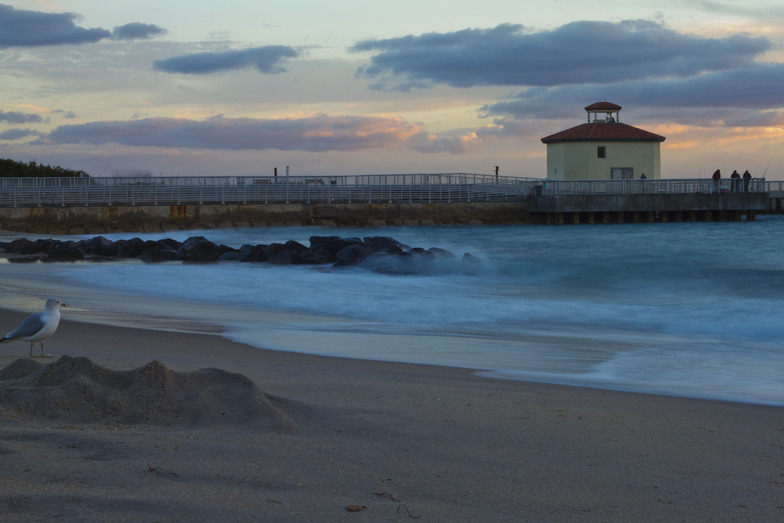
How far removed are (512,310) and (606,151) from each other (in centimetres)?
3799

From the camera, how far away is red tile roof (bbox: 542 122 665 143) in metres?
46.2

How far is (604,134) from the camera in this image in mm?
46438

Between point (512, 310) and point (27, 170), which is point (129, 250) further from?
point (27, 170)

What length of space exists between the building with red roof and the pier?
5496 mm

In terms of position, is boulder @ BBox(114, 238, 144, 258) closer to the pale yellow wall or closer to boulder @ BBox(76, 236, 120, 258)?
boulder @ BBox(76, 236, 120, 258)

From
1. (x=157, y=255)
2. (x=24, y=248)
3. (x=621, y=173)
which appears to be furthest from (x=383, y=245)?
(x=621, y=173)

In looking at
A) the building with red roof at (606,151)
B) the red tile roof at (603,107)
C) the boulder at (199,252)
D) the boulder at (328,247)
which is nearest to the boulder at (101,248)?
the boulder at (199,252)

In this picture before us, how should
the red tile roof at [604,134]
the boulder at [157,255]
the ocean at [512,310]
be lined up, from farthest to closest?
the red tile roof at [604,134], the boulder at [157,255], the ocean at [512,310]

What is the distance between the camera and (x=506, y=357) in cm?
646

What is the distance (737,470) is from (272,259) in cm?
1643

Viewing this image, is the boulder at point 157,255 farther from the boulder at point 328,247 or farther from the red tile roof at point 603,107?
the red tile roof at point 603,107

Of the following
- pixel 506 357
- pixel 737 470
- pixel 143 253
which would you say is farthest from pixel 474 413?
pixel 143 253

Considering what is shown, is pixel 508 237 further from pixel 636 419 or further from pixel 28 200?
pixel 636 419

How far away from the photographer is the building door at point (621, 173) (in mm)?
47112
